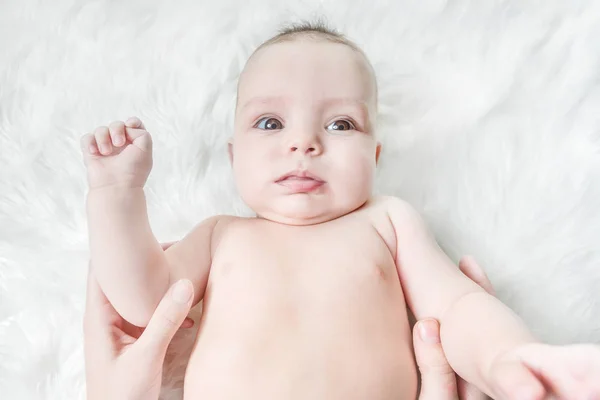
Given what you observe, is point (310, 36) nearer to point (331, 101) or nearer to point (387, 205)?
point (331, 101)

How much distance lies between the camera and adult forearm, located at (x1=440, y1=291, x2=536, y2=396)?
92cm

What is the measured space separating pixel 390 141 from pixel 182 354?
0.59 m

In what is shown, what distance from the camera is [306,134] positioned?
45.5 inches

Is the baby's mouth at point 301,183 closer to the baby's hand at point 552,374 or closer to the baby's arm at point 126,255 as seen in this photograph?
the baby's arm at point 126,255

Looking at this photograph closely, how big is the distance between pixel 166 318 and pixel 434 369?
0.40 meters

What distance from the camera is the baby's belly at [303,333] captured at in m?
0.99

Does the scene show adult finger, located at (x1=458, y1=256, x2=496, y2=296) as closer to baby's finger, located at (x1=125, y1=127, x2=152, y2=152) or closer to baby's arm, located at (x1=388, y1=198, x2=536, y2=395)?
baby's arm, located at (x1=388, y1=198, x2=536, y2=395)

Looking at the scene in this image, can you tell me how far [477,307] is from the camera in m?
1.00

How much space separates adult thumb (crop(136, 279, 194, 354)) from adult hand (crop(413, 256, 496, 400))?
35 centimetres

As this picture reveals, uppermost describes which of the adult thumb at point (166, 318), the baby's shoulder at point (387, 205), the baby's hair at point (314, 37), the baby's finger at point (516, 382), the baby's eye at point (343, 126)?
the baby's hair at point (314, 37)

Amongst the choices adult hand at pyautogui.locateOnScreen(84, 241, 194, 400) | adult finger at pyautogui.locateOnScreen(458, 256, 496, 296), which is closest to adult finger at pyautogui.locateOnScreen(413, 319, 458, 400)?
adult finger at pyautogui.locateOnScreen(458, 256, 496, 296)

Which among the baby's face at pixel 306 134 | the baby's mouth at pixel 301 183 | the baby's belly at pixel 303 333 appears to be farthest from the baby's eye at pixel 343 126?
the baby's belly at pixel 303 333

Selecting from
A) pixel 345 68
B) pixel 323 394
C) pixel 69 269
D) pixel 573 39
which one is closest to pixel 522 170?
pixel 573 39

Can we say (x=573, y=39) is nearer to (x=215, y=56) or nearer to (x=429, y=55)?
(x=429, y=55)
